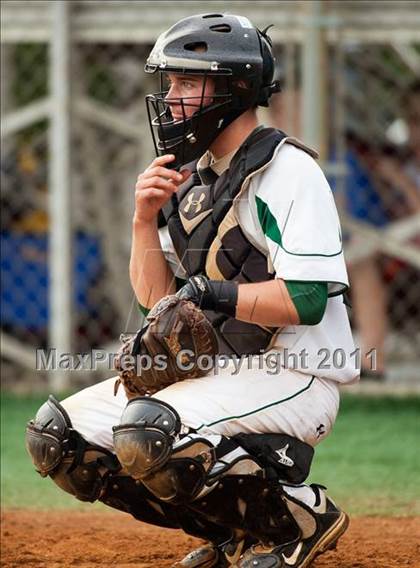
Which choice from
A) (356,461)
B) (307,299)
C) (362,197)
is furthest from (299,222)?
(362,197)

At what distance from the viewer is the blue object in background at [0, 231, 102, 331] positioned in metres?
8.98

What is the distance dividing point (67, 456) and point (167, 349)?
0.43m

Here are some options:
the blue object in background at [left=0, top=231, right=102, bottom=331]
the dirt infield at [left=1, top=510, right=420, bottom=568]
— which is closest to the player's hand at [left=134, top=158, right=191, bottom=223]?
the dirt infield at [left=1, top=510, right=420, bottom=568]

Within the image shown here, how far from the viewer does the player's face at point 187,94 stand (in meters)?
3.85

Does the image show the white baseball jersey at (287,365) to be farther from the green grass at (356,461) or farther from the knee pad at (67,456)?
the green grass at (356,461)

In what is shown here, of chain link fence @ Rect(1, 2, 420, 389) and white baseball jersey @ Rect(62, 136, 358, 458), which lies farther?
chain link fence @ Rect(1, 2, 420, 389)

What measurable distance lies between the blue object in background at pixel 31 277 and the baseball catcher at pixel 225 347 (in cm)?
499

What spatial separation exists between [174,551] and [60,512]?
1045 mm

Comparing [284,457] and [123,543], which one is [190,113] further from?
[123,543]

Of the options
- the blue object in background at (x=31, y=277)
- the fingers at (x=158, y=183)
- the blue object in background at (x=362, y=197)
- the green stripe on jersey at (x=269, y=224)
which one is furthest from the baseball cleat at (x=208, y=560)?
the blue object in background at (x=31, y=277)

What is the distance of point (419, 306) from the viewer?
9.03m

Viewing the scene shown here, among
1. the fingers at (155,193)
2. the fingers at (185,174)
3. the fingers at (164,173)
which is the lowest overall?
the fingers at (155,193)

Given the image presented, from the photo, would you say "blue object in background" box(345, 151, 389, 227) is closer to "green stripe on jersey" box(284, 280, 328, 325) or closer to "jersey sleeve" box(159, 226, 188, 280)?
"jersey sleeve" box(159, 226, 188, 280)

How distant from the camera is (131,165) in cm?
1028
